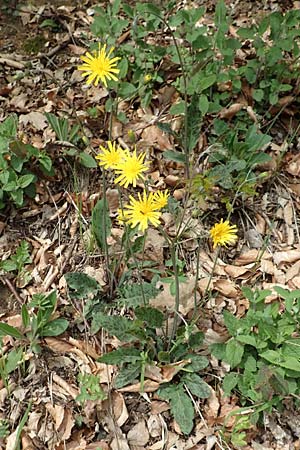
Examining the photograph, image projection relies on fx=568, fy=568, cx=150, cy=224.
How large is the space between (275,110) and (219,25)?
1.77ft

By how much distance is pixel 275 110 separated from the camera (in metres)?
3.02

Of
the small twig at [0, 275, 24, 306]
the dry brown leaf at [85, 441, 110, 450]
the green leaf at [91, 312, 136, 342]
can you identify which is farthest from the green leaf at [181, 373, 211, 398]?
the small twig at [0, 275, 24, 306]

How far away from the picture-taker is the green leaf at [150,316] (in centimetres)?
219

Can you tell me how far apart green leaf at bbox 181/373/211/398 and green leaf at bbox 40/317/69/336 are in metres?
0.54

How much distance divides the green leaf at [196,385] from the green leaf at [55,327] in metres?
0.54

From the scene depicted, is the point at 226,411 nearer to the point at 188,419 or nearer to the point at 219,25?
the point at 188,419

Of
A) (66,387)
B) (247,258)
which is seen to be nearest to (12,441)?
(66,387)

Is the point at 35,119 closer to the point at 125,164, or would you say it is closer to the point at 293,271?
the point at 125,164

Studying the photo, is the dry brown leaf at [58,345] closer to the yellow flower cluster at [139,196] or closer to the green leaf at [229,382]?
the green leaf at [229,382]

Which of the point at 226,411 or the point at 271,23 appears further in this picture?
the point at 271,23

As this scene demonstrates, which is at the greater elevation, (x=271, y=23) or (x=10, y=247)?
(x=271, y=23)

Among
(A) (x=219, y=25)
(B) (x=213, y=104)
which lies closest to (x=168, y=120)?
(B) (x=213, y=104)

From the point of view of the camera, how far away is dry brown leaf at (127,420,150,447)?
2.21 meters

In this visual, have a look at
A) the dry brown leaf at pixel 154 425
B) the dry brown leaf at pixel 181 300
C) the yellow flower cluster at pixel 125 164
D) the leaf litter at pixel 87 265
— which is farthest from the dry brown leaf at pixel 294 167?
the dry brown leaf at pixel 154 425
